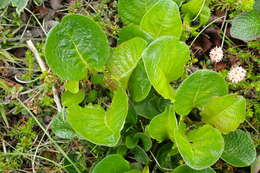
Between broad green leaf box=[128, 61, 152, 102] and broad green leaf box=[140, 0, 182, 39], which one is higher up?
broad green leaf box=[140, 0, 182, 39]

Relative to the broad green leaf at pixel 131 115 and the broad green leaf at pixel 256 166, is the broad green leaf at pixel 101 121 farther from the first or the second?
the broad green leaf at pixel 256 166

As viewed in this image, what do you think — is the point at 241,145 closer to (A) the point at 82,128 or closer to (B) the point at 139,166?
(B) the point at 139,166

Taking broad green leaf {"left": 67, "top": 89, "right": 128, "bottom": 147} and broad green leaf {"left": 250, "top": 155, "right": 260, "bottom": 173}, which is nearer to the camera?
broad green leaf {"left": 67, "top": 89, "right": 128, "bottom": 147}

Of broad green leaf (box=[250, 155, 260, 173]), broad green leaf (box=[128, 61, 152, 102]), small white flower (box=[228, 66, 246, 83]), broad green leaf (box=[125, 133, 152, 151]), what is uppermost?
broad green leaf (box=[128, 61, 152, 102])

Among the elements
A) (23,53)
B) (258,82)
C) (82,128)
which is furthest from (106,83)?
(258,82)

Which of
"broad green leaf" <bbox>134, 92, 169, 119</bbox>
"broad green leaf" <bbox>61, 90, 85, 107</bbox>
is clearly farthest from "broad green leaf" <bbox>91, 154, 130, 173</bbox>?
"broad green leaf" <bbox>61, 90, 85, 107</bbox>

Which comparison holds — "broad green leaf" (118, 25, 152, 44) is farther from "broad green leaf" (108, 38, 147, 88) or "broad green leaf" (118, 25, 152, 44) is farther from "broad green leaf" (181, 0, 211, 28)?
"broad green leaf" (181, 0, 211, 28)

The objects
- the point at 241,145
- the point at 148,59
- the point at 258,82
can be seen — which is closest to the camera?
the point at 148,59
